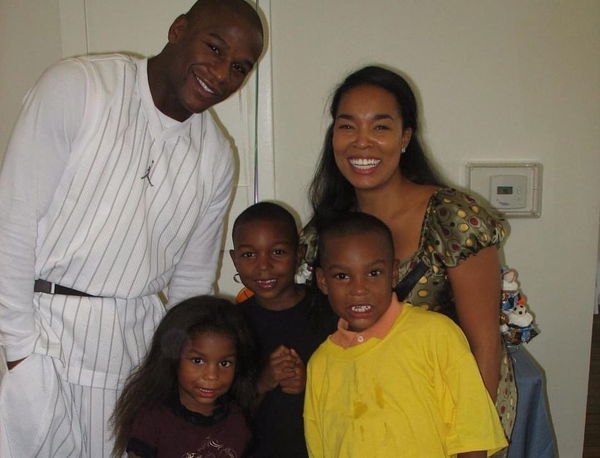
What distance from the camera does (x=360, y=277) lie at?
3.78ft

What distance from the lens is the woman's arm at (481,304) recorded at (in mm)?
1188

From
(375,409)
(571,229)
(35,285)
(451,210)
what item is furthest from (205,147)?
(571,229)

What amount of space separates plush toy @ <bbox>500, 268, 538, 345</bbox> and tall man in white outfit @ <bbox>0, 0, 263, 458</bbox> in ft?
3.45

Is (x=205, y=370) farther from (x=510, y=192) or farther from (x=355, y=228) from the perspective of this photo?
(x=510, y=192)

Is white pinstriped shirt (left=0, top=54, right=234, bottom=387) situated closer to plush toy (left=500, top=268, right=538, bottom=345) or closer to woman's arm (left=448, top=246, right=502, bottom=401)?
woman's arm (left=448, top=246, right=502, bottom=401)

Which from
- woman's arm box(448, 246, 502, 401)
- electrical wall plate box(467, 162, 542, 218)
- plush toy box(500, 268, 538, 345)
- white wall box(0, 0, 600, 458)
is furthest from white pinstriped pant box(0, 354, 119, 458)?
electrical wall plate box(467, 162, 542, 218)

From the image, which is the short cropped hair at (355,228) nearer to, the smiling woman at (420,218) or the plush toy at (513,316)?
the smiling woman at (420,218)

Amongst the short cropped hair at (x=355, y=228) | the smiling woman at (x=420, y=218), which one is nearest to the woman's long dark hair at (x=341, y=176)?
the smiling woman at (x=420, y=218)

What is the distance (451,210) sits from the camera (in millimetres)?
1211

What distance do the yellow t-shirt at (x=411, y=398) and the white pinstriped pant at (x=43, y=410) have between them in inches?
21.5

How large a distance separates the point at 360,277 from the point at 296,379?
296 millimetres

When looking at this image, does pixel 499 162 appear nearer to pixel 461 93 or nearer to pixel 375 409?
pixel 461 93

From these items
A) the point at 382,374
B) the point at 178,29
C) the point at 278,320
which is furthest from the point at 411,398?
the point at 178,29

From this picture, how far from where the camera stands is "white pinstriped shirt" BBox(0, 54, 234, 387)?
1.10 m
